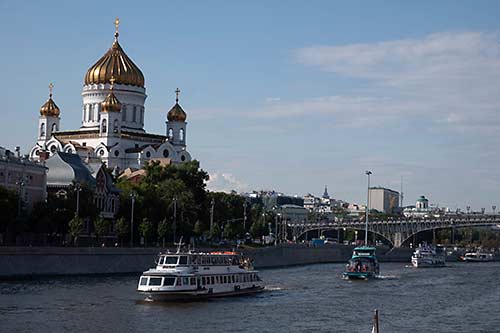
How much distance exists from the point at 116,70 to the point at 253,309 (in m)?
85.3

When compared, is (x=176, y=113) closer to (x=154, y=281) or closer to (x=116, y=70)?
(x=116, y=70)

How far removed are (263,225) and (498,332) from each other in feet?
287

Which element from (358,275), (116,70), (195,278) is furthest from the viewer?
(116,70)

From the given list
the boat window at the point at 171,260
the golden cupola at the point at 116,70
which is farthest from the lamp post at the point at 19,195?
the golden cupola at the point at 116,70

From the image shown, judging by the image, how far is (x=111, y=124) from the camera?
141250 millimetres

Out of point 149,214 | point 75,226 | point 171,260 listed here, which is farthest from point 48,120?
point 171,260

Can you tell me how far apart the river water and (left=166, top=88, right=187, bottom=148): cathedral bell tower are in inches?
2766

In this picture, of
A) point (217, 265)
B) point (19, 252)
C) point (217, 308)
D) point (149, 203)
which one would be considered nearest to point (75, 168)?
point (149, 203)

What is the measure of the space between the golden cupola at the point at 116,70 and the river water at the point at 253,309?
6339cm

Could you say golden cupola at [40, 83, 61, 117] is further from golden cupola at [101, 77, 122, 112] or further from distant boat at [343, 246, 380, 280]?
distant boat at [343, 246, 380, 280]

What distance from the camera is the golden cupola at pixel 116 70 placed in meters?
142

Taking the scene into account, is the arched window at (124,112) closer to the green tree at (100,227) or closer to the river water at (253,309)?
the green tree at (100,227)

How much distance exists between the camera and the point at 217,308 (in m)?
61.5

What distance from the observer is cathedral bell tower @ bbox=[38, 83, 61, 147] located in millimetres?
148125
